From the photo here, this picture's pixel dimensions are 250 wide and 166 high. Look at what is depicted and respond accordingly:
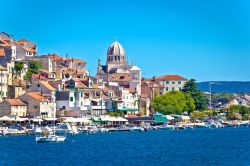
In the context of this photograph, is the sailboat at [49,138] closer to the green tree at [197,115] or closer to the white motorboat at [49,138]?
the white motorboat at [49,138]

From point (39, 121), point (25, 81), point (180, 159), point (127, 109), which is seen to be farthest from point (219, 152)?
point (127, 109)

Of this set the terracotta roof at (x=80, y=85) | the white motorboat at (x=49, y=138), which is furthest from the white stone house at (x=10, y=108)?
the white motorboat at (x=49, y=138)

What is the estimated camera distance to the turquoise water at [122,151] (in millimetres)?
74812

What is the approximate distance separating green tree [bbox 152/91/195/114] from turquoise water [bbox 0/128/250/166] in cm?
4854

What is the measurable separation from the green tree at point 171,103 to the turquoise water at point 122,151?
48541 millimetres

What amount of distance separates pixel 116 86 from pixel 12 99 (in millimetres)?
36623

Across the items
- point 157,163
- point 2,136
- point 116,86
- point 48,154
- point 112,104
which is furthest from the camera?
point 116,86

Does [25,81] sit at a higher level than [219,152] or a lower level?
higher

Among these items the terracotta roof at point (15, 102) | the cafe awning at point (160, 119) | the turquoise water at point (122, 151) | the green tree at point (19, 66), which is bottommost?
the turquoise water at point (122, 151)

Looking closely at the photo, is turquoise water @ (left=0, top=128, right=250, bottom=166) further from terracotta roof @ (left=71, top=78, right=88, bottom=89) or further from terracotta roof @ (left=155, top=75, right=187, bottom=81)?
terracotta roof @ (left=155, top=75, right=187, bottom=81)

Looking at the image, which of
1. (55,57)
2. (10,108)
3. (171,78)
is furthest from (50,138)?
(171,78)

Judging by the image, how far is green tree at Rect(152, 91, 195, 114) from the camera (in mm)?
159125

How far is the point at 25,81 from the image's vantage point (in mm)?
134125

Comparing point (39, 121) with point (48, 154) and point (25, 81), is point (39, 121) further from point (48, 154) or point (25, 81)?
point (48, 154)
